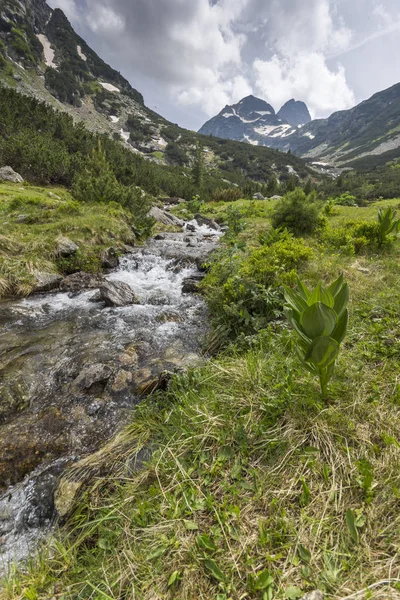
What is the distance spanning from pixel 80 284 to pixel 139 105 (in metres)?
141

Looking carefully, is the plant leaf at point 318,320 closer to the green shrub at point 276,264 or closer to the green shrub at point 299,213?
the green shrub at point 276,264

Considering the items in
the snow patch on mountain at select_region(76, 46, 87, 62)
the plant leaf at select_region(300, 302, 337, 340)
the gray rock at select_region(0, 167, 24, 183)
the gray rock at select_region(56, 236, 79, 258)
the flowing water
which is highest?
the snow patch on mountain at select_region(76, 46, 87, 62)

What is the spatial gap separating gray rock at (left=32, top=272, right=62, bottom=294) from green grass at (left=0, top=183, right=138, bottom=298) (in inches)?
5.6

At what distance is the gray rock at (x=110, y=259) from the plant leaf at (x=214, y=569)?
945 cm

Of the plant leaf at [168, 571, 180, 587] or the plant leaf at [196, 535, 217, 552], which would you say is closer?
the plant leaf at [168, 571, 180, 587]

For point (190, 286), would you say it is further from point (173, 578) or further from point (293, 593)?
point (293, 593)

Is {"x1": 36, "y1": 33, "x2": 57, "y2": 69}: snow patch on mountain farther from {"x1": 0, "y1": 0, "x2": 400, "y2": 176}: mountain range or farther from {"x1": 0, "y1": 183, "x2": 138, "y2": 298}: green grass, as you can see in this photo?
{"x1": 0, "y1": 183, "x2": 138, "y2": 298}: green grass

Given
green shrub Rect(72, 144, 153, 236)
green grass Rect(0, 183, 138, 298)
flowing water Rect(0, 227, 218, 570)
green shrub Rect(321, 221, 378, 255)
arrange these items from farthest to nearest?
green shrub Rect(72, 144, 153, 236) < green grass Rect(0, 183, 138, 298) < green shrub Rect(321, 221, 378, 255) < flowing water Rect(0, 227, 218, 570)

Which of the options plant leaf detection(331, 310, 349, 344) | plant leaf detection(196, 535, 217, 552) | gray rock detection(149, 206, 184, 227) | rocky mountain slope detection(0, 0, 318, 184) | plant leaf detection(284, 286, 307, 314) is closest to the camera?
plant leaf detection(196, 535, 217, 552)

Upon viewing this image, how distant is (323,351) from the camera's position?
5.94 ft

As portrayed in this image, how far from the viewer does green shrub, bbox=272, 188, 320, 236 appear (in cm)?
886

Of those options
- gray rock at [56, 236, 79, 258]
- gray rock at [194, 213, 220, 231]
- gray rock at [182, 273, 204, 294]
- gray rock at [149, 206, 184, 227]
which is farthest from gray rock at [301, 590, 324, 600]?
gray rock at [194, 213, 220, 231]

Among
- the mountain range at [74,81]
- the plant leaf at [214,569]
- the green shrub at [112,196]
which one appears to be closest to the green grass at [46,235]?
the green shrub at [112,196]

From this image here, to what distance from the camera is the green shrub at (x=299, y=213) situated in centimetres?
886
